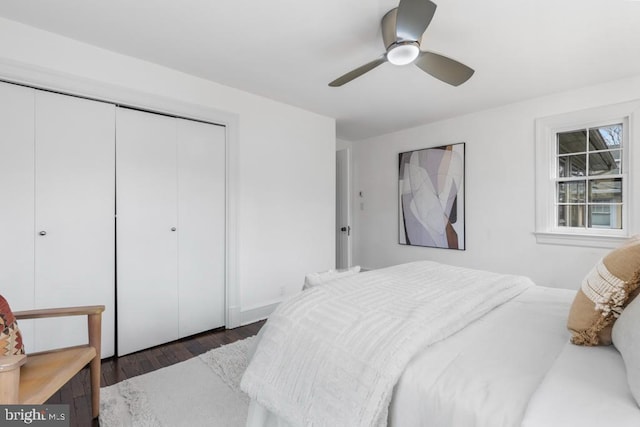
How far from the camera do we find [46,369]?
1.42m

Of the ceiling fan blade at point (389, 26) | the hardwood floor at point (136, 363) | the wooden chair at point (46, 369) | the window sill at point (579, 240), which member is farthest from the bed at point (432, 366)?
the window sill at point (579, 240)

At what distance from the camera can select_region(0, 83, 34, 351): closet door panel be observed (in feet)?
6.52

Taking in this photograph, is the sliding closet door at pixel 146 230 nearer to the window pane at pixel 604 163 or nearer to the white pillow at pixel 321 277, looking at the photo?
the white pillow at pixel 321 277

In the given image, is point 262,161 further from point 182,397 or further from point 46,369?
point 46,369

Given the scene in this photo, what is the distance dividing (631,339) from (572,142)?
3193 mm

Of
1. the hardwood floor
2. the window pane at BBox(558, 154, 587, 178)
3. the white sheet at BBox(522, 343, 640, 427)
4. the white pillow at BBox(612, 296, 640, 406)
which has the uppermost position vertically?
the window pane at BBox(558, 154, 587, 178)

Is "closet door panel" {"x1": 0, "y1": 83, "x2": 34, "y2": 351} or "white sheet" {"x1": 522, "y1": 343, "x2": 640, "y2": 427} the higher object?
"closet door panel" {"x1": 0, "y1": 83, "x2": 34, "y2": 351}

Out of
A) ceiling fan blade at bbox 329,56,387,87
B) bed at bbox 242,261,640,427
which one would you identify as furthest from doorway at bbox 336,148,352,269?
bed at bbox 242,261,640,427

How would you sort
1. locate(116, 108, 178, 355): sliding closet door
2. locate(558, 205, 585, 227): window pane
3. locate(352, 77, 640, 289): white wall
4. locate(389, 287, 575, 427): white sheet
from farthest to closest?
1. locate(558, 205, 585, 227): window pane
2. locate(352, 77, 640, 289): white wall
3. locate(116, 108, 178, 355): sliding closet door
4. locate(389, 287, 575, 427): white sheet

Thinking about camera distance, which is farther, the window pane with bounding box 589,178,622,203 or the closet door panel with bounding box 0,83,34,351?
the window pane with bounding box 589,178,622,203

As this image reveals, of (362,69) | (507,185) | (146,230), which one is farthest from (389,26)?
(507,185)

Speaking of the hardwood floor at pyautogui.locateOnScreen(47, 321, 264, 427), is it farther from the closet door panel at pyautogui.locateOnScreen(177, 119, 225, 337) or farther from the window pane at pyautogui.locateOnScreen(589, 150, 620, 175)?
the window pane at pyautogui.locateOnScreen(589, 150, 620, 175)

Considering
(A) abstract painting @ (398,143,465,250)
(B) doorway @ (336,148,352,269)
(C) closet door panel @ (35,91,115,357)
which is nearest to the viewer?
(C) closet door panel @ (35,91,115,357)

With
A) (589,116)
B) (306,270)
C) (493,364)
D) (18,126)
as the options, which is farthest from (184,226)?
(589,116)
